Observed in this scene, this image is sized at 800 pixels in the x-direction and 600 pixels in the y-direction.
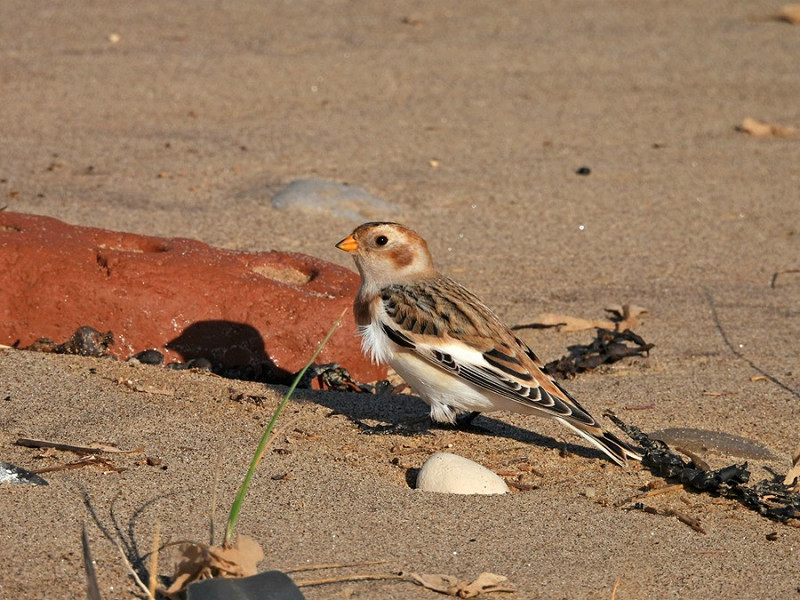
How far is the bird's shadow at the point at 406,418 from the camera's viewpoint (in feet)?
15.2

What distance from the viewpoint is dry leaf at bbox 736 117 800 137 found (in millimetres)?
9266

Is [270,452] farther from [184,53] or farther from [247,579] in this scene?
[184,53]

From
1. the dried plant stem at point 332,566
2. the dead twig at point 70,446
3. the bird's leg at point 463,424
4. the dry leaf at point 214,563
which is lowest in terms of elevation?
the bird's leg at point 463,424

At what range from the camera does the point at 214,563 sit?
117 inches

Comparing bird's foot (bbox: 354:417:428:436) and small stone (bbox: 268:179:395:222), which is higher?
bird's foot (bbox: 354:417:428:436)

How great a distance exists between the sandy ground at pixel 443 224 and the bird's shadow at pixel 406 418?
0.02 meters

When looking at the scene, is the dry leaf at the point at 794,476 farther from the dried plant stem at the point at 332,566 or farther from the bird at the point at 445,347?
the dried plant stem at the point at 332,566

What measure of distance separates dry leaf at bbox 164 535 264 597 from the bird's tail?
1.63 m

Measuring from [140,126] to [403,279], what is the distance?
13.8 ft

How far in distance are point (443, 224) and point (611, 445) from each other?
10.4 feet

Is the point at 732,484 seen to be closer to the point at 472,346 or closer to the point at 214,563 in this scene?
the point at 472,346

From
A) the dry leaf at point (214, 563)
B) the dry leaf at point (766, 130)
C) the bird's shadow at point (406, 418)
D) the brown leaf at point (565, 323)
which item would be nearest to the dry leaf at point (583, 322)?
the brown leaf at point (565, 323)

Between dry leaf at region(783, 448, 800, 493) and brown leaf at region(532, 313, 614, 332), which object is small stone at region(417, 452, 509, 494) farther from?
brown leaf at region(532, 313, 614, 332)

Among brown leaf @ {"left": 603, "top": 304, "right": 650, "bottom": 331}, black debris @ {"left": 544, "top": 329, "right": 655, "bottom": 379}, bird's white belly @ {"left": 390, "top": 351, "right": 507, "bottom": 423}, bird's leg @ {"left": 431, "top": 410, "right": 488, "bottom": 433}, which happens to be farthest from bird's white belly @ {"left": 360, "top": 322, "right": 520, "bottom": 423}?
brown leaf @ {"left": 603, "top": 304, "right": 650, "bottom": 331}
